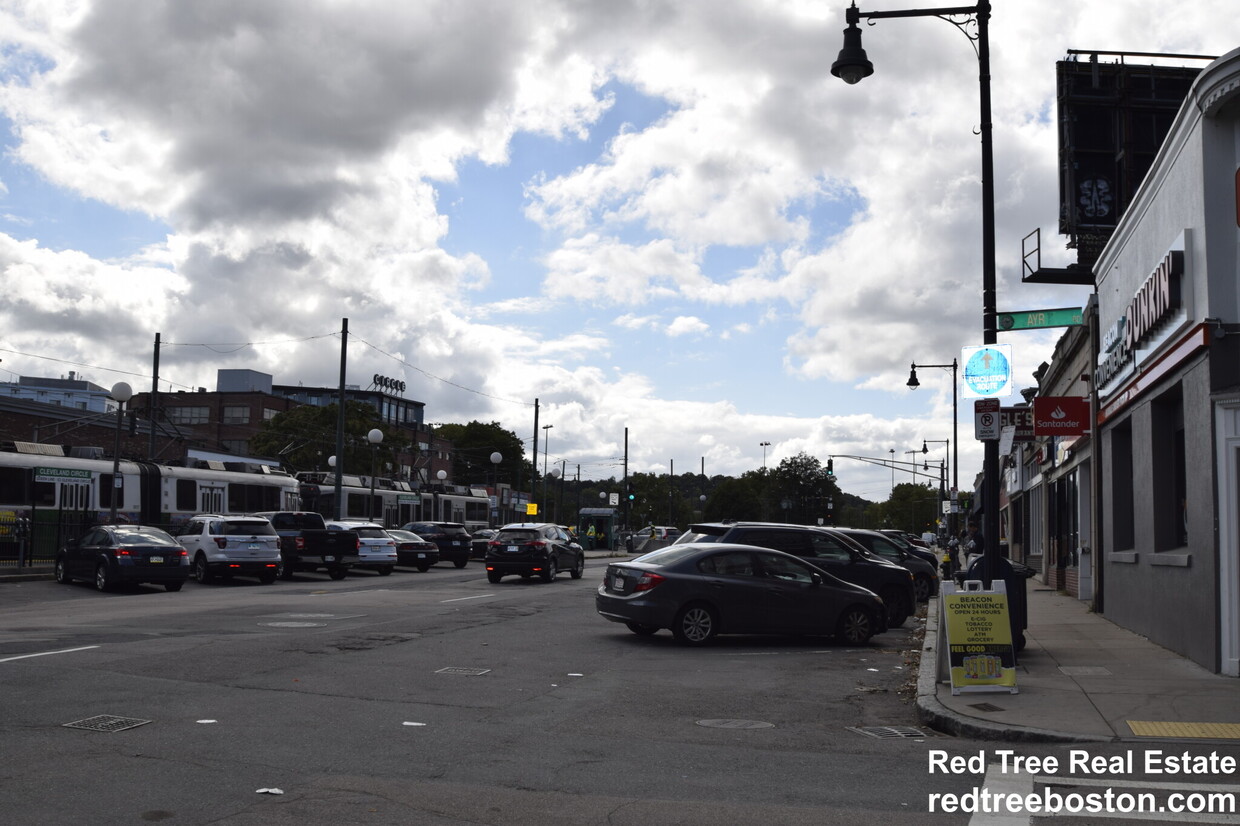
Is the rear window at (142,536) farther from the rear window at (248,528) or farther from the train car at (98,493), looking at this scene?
the train car at (98,493)

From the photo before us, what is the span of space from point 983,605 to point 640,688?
11.5ft

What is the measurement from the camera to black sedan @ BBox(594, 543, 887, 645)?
15531mm

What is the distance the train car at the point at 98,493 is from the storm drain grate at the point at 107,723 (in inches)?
865

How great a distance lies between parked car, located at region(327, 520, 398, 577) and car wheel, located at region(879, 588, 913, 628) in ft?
59.5

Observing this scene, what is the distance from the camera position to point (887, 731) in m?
9.66

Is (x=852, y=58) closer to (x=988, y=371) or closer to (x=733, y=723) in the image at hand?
(x=988, y=371)

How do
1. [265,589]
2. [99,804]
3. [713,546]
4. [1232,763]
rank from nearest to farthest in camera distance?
1. [99,804]
2. [1232,763]
3. [713,546]
4. [265,589]

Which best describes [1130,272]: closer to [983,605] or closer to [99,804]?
[983,605]

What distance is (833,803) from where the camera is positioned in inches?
271

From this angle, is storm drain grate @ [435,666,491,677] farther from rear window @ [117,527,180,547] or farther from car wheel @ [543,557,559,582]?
car wheel @ [543,557,559,582]

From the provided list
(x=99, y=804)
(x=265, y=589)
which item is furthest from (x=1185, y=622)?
(x=265, y=589)

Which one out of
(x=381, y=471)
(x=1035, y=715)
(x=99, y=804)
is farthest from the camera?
(x=381, y=471)

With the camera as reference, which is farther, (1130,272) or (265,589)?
(265,589)

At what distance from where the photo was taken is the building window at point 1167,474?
15234 mm
